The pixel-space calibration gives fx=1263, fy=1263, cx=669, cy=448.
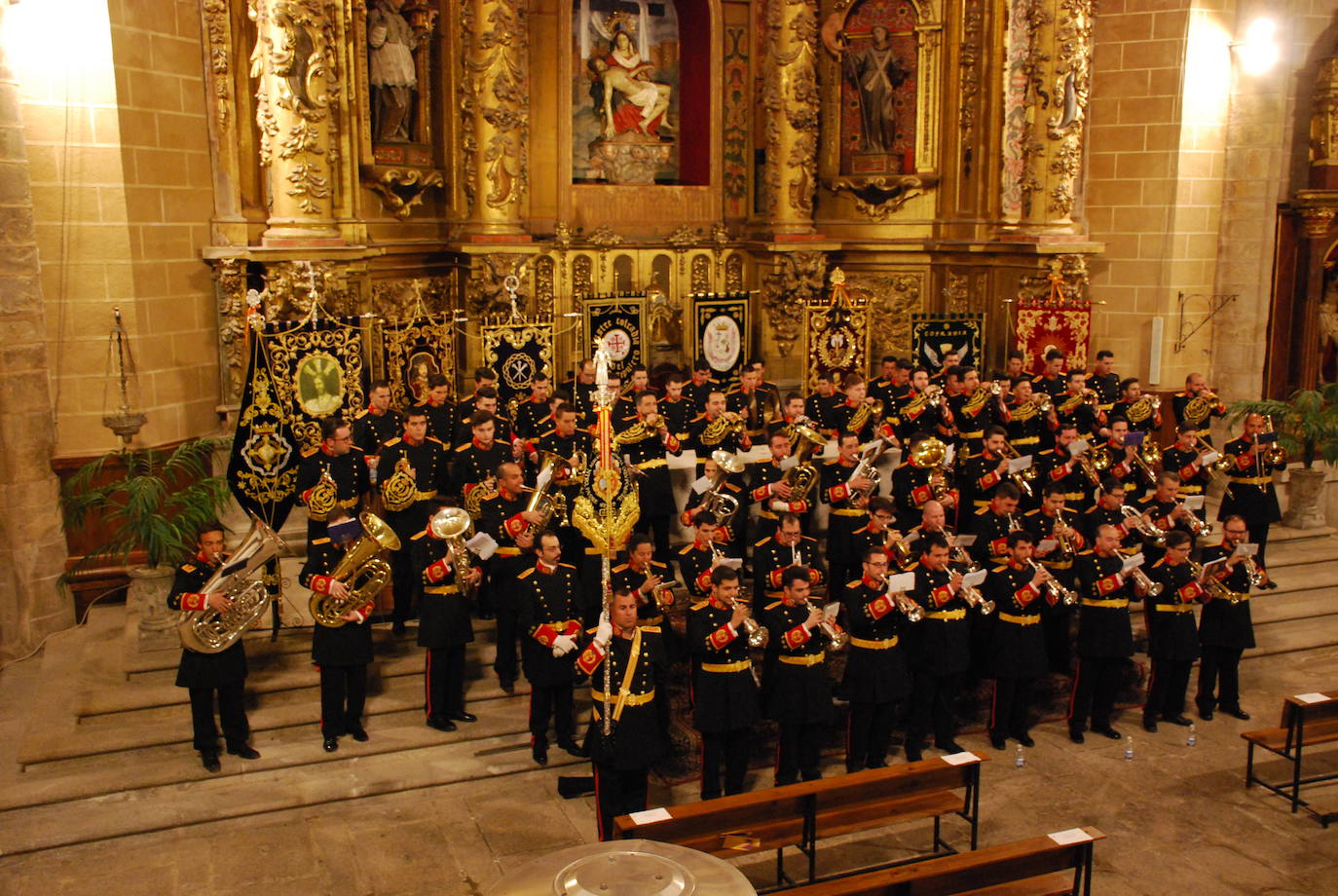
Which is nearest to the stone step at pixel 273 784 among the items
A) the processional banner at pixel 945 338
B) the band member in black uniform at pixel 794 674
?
the band member in black uniform at pixel 794 674

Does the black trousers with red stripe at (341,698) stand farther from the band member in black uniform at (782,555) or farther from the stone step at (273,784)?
the band member in black uniform at (782,555)

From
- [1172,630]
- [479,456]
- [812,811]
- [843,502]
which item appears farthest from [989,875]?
[479,456]

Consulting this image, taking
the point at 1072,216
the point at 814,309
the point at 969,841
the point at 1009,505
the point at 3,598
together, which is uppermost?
the point at 1072,216

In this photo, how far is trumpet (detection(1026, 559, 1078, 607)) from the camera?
10.2 meters

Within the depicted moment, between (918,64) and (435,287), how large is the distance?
7.47 metres

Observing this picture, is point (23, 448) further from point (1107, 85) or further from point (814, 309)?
point (1107, 85)

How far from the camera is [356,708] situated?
992 cm

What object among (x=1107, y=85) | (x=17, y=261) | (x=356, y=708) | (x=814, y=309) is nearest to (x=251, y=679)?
(x=356, y=708)

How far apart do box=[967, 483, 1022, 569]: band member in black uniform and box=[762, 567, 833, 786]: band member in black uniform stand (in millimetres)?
2215

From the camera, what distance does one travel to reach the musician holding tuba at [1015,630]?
10266 millimetres

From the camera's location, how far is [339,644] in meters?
9.62

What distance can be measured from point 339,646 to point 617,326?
801 cm

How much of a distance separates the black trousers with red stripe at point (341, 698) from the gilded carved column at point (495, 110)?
7.73 metres

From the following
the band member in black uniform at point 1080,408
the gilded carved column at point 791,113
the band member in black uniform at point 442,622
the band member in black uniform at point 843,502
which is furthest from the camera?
the gilded carved column at point 791,113
